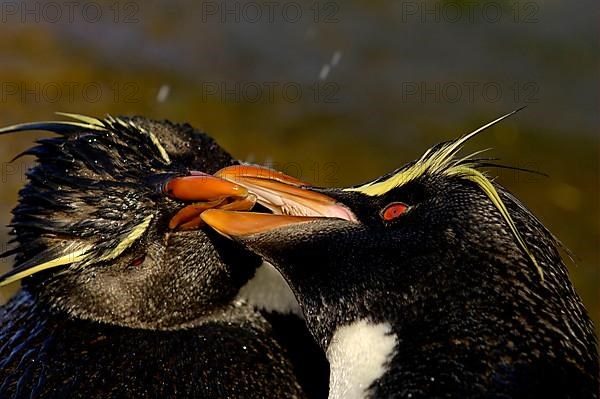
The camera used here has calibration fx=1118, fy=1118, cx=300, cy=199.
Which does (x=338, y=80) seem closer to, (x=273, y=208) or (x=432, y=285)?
(x=273, y=208)

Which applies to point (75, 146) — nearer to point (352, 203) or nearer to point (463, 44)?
point (352, 203)

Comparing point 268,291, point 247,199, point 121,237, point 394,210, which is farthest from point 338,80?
point 394,210

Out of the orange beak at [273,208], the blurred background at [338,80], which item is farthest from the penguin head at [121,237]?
the blurred background at [338,80]

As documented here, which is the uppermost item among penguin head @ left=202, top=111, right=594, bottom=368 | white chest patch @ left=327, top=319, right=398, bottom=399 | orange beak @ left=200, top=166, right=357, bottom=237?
orange beak @ left=200, top=166, right=357, bottom=237

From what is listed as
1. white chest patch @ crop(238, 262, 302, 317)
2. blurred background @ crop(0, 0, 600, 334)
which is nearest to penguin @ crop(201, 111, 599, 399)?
white chest patch @ crop(238, 262, 302, 317)

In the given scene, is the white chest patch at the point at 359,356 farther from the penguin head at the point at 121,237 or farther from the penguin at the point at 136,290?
the penguin head at the point at 121,237

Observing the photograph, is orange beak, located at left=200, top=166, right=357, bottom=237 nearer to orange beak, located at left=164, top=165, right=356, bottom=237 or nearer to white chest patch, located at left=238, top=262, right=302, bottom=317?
orange beak, located at left=164, top=165, right=356, bottom=237
